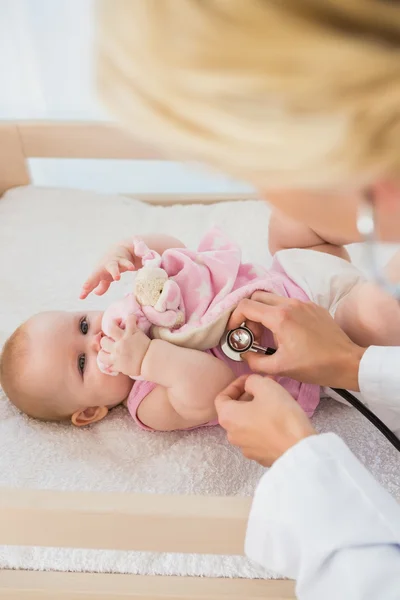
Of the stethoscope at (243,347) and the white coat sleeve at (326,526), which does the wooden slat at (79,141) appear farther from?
the white coat sleeve at (326,526)

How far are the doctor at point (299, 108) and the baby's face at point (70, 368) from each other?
53cm

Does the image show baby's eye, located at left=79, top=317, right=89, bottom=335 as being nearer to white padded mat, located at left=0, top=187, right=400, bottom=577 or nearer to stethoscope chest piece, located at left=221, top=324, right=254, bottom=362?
white padded mat, located at left=0, top=187, right=400, bottom=577

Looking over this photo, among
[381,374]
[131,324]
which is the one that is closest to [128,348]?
[131,324]

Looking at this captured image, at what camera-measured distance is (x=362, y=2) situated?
0.41m

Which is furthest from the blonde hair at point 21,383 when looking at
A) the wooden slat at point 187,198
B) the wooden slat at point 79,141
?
the wooden slat at point 187,198

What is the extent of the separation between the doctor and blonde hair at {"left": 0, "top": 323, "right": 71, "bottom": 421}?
0.60 meters

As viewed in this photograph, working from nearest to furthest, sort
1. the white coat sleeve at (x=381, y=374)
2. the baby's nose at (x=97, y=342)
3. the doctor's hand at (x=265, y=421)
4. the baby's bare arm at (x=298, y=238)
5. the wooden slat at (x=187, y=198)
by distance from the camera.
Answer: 1. the doctor's hand at (x=265, y=421)
2. the white coat sleeve at (x=381, y=374)
3. the baby's nose at (x=97, y=342)
4. the baby's bare arm at (x=298, y=238)
5. the wooden slat at (x=187, y=198)

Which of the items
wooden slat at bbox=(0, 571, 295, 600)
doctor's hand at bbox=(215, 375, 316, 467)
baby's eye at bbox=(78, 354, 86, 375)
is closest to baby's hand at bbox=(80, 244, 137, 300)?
baby's eye at bbox=(78, 354, 86, 375)

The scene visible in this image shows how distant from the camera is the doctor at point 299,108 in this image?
422 mm

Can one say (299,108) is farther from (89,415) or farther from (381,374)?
(89,415)

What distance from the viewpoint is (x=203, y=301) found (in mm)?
1084

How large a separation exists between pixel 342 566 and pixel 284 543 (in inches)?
2.5

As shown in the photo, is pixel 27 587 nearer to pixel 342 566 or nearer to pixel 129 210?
pixel 342 566

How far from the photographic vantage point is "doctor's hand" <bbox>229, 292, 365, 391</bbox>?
95cm
